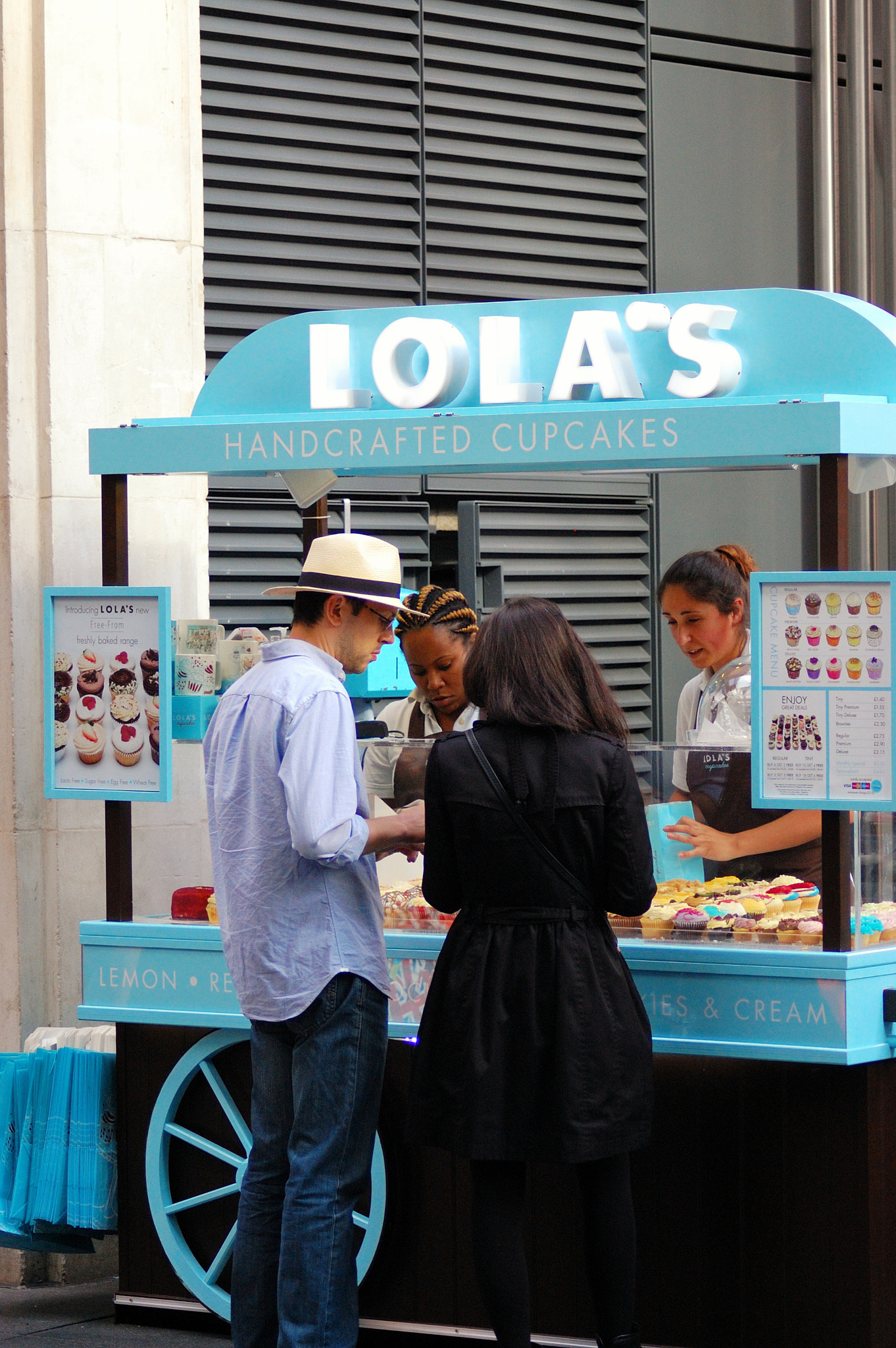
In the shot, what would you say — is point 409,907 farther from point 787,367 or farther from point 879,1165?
point 787,367

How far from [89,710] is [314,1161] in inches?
61.6

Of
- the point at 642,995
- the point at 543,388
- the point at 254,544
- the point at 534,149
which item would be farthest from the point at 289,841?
the point at 534,149

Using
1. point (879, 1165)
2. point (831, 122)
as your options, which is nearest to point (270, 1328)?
point (879, 1165)

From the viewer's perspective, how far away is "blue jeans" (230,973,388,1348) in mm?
3688

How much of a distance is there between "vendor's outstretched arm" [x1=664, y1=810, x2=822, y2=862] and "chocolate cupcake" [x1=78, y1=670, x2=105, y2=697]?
1.57 m

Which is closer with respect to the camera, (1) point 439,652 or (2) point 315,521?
(1) point 439,652

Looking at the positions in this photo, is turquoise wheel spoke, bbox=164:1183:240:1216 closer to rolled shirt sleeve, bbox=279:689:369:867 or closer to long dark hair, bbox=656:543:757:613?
rolled shirt sleeve, bbox=279:689:369:867

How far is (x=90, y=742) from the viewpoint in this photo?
15.6 ft

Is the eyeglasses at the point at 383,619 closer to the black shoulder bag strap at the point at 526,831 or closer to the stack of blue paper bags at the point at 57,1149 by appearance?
the black shoulder bag strap at the point at 526,831

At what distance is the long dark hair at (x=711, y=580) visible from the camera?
191 inches

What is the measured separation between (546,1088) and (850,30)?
611 cm

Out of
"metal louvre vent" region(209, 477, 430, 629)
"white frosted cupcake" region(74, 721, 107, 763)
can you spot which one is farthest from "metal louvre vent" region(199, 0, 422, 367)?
"white frosted cupcake" region(74, 721, 107, 763)

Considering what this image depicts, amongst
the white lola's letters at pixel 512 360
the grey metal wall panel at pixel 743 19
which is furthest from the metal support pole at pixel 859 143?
the white lola's letters at pixel 512 360

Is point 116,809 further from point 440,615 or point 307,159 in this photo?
point 307,159
